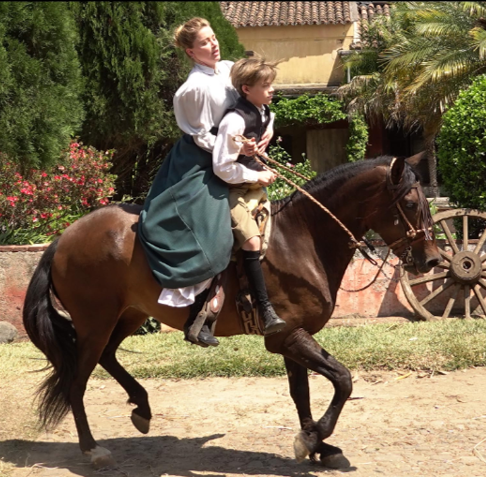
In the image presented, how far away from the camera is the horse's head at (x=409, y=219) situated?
4.58 metres

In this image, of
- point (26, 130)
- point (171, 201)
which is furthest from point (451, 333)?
point (26, 130)

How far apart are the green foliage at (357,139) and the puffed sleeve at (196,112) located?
788 inches

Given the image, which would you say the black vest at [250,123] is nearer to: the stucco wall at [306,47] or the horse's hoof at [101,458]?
the horse's hoof at [101,458]

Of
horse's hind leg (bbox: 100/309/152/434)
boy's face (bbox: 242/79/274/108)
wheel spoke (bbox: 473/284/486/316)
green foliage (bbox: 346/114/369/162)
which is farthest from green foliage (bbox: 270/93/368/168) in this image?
boy's face (bbox: 242/79/274/108)

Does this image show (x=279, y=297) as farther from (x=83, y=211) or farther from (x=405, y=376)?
(x=83, y=211)

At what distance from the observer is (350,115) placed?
23922mm

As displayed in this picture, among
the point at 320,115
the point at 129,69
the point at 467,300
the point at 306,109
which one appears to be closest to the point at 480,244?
the point at 467,300

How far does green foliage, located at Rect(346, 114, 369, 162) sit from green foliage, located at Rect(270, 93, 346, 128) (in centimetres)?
49

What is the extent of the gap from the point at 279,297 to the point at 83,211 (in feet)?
23.4

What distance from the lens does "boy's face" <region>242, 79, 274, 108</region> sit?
14.9 ft

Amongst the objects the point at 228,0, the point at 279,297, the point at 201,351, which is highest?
the point at 228,0

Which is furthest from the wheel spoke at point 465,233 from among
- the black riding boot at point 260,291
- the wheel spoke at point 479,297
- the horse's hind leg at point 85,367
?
the horse's hind leg at point 85,367

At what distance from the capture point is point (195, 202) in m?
4.64

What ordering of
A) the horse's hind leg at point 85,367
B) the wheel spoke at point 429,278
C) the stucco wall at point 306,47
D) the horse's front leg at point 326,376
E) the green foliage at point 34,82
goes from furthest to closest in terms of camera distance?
1. the stucco wall at point 306,47
2. the wheel spoke at point 429,278
3. the green foliage at point 34,82
4. the horse's hind leg at point 85,367
5. the horse's front leg at point 326,376
